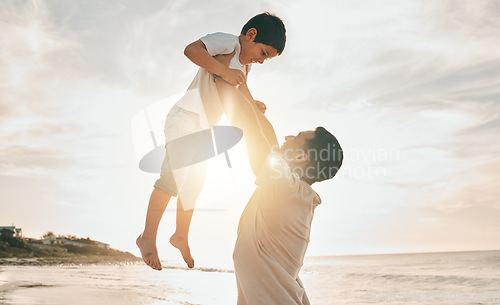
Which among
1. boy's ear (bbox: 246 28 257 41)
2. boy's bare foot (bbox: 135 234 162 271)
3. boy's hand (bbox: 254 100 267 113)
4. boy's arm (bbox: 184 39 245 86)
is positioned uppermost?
boy's ear (bbox: 246 28 257 41)

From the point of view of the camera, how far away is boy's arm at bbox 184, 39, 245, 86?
2.16m

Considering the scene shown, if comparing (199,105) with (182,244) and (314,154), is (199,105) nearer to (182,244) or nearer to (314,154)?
(314,154)

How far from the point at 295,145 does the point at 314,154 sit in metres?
0.09

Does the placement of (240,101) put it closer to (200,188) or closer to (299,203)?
(299,203)

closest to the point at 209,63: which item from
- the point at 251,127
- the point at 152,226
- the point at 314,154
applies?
the point at 251,127

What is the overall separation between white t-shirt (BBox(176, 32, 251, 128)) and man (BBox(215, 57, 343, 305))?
37 cm

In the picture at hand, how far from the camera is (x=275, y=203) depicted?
6.11 feet

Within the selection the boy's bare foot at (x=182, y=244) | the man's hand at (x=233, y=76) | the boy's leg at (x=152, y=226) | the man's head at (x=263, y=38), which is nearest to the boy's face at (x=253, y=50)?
the man's head at (x=263, y=38)

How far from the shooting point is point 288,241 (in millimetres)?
1930

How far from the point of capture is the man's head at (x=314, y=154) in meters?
1.92

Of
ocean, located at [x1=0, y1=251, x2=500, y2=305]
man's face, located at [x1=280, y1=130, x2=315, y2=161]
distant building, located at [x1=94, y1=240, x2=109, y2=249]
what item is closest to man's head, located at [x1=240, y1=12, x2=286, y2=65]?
man's face, located at [x1=280, y1=130, x2=315, y2=161]

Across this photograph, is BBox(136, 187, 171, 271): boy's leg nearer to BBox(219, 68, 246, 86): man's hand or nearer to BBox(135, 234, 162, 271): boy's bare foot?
BBox(135, 234, 162, 271): boy's bare foot

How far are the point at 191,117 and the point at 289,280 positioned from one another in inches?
38.9

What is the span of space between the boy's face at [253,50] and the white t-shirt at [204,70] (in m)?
0.05
